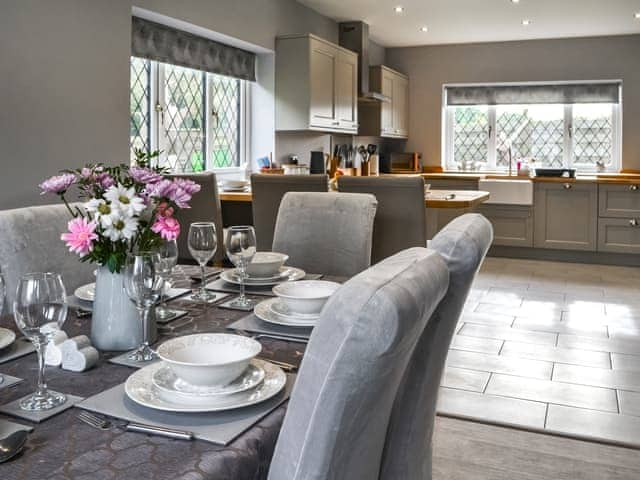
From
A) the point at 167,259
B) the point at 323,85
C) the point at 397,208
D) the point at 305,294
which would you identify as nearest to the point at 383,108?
the point at 323,85

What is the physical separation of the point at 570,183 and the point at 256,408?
6.10 m

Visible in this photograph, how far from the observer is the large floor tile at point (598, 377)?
3.07 metres

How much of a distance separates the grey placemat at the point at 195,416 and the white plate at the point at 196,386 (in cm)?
3

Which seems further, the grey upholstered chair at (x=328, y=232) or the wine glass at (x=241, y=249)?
the grey upholstered chair at (x=328, y=232)

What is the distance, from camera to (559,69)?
24.2 ft

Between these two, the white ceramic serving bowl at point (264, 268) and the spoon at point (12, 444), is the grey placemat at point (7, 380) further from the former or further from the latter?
the white ceramic serving bowl at point (264, 268)

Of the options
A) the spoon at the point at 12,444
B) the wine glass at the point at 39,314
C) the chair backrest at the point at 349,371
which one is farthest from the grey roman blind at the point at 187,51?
the chair backrest at the point at 349,371

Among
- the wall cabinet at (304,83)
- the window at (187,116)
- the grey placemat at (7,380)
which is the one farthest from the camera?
the wall cabinet at (304,83)

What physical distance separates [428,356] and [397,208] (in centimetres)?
233

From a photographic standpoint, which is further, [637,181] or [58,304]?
[637,181]

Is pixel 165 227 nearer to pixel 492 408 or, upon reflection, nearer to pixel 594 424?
pixel 492 408

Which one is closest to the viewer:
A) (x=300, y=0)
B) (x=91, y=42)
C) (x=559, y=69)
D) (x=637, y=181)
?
(x=91, y=42)

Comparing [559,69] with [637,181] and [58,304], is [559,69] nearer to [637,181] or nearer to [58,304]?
[637,181]

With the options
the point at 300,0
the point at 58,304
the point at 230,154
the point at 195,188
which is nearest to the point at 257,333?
the point at 195,188
